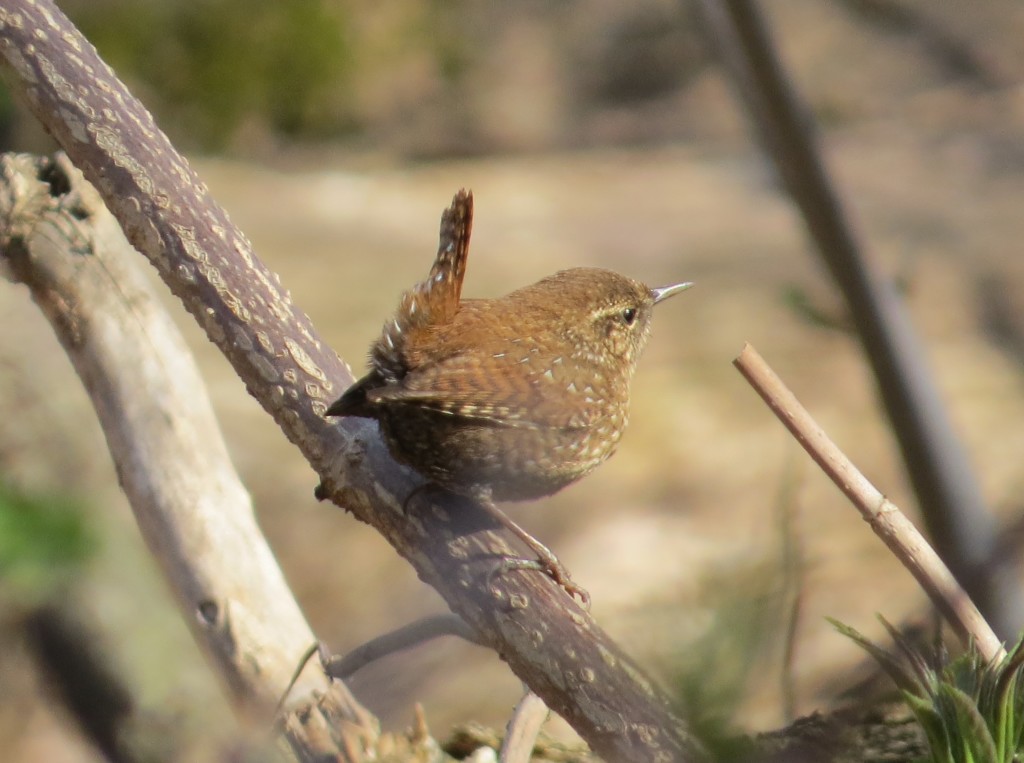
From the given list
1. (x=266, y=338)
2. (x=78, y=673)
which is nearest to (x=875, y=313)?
(x=266, y=338)

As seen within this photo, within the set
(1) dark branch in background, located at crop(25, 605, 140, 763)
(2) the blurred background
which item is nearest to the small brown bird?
(2) the blurred background

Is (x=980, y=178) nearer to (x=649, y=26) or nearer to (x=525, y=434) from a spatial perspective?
(x=649, y=26)

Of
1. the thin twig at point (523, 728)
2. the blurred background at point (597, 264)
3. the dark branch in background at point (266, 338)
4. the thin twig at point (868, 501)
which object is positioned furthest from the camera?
the blurred background at point (597, 264)

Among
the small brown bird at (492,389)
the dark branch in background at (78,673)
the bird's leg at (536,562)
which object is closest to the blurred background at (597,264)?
the dark branch in background at (78,673)

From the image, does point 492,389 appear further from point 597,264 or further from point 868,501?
point 597,264

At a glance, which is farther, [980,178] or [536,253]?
[980,178]

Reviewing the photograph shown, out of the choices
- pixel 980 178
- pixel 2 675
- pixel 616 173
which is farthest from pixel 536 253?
pixel 2 675

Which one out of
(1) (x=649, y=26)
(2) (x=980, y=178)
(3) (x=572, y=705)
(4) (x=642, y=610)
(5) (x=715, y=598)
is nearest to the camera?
(5) (x=715, y=598)

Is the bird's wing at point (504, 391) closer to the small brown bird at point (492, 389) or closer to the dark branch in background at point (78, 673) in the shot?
the small brown bird at point (492, 389)
